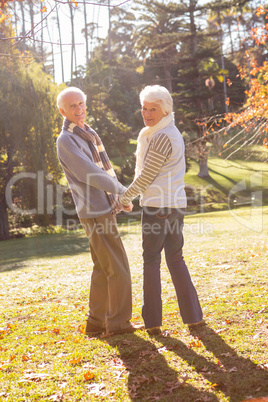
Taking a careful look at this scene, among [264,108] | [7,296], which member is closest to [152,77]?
[264,108]

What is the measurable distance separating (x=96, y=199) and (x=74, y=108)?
2.64 ft

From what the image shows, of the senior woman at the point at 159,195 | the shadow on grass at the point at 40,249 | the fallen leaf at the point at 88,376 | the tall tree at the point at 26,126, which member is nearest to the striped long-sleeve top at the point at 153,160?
the senior woman at the point at 159,195

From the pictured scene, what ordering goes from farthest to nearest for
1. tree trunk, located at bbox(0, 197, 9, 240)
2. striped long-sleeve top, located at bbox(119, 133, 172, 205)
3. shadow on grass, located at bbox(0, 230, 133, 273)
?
1. tree trunk, located at bbox(0, 197, 9, 240)
2. shadow on grass, located at bbox(0, 230, 133, 273)
3. striped long-sleeve top, located at bbox(119, 133, 172, 205)

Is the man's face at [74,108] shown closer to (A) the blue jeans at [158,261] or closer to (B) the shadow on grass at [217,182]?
(A) the blue jeans at [158,261]

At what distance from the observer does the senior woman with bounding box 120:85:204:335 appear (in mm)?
3818

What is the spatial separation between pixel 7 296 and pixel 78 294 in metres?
1.34

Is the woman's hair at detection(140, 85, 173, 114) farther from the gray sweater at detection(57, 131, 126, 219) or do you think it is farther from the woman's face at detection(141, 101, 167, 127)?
the gray sweater at detection(57, 131, 126, 219)

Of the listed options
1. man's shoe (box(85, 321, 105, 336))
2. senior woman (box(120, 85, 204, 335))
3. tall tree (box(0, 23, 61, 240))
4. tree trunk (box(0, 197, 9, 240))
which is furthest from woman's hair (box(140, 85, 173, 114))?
tree trunk (box(0, 197, 9, 240))

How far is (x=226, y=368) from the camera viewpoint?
329 centimetres

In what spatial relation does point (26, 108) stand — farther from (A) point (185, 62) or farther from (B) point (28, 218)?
(A) point (185, 62)

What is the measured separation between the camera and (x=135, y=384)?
3.17 m

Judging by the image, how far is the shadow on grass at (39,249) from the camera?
1291 cm

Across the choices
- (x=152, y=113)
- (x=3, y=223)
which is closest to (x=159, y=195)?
(x=152, y=113)

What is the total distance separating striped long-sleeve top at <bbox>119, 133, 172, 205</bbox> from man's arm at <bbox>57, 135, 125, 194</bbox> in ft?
0.83
